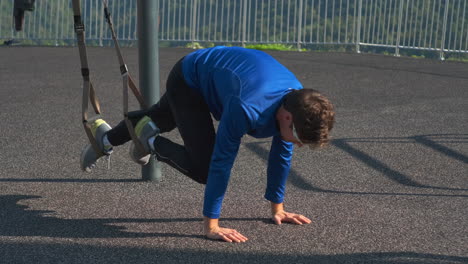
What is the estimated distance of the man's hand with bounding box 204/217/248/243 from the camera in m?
3.94

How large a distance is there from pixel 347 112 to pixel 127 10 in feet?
33.4

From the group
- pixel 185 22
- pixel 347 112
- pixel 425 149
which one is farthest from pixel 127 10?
pixel 425 149

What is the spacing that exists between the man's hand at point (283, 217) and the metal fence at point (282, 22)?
10.2m

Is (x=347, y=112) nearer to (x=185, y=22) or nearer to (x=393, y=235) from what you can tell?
(x=393, y=235)

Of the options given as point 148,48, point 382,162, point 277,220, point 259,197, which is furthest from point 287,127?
point 382,162

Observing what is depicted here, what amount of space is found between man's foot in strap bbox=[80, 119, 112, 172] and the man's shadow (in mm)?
489

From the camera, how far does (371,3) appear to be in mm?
14812

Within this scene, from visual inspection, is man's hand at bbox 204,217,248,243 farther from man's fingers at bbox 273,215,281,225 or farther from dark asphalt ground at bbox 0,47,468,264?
man's fingers at bbox 273,215,281,225

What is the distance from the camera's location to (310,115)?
3.51 metres

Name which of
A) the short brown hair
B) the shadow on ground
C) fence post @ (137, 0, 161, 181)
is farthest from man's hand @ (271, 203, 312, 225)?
fence post @ (137, 0, 161, 181)

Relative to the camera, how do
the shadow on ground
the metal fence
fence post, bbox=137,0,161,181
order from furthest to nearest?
the metal fence, the shadow on ground, fence post, bbox=137,0,161,181

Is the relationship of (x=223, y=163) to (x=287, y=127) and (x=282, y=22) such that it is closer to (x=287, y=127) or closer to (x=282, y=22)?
(x=287, y=127)

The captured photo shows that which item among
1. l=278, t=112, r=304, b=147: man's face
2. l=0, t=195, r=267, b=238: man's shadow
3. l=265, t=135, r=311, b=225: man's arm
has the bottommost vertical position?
l=0, t=195, r=267, b=238: man's shadow

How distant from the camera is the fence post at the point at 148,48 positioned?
5.08 m
